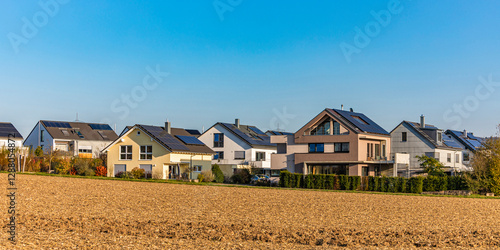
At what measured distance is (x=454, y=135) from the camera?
228ft

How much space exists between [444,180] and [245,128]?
34097 millimetres

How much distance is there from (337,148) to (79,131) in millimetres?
38192

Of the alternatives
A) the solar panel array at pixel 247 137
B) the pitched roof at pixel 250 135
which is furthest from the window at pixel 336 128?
the solar panel array at pixel 247 137

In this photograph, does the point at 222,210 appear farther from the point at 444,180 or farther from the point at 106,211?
the point at 444,180

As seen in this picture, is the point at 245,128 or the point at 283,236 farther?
the point at 245,128

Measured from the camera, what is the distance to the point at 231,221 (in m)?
18.7

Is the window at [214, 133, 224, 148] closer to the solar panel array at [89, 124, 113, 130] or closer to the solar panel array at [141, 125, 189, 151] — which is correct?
the solar panel array at [141, 125, 189, 151]

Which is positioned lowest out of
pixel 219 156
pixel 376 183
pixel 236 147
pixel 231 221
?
pixel 231 221

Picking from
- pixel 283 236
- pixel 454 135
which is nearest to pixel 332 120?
pixel 454 135

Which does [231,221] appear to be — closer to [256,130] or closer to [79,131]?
[256,130]

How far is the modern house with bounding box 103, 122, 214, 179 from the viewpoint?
4934 cm

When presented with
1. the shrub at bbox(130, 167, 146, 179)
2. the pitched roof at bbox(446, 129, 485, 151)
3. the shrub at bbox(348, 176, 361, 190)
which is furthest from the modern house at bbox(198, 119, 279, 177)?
the shrub at bbox(348, 176, 361, 190)

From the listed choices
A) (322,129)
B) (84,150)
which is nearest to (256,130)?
(322,129)

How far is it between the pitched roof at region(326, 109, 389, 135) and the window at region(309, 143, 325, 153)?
311 cm
